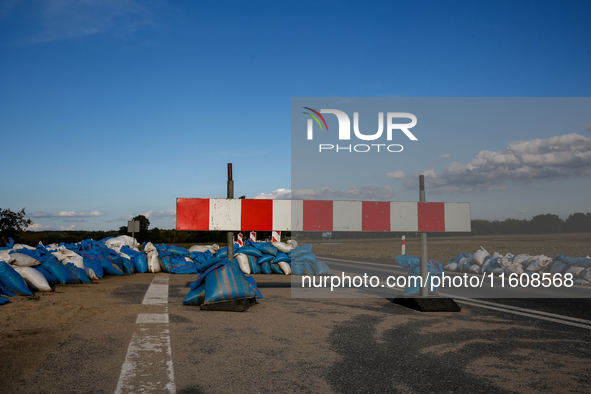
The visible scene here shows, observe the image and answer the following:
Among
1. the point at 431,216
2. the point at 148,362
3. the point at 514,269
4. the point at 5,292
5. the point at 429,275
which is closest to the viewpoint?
the point at 148,362

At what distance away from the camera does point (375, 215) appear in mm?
6742

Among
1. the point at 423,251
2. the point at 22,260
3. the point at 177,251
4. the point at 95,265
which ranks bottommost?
the point at 95,265

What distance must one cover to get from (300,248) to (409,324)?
896 cm

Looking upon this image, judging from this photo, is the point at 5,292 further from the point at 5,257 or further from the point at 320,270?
the point at 320,270

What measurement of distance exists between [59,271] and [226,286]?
564cm

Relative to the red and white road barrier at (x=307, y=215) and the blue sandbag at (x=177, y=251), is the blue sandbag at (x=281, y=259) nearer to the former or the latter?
the blue sandbag at (x=177, y=251)

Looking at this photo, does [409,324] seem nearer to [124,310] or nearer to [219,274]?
[219,274]

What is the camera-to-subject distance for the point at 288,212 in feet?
21.8

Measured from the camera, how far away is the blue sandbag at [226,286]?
6.26m

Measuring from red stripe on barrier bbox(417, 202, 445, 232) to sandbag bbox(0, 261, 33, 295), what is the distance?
7089mm

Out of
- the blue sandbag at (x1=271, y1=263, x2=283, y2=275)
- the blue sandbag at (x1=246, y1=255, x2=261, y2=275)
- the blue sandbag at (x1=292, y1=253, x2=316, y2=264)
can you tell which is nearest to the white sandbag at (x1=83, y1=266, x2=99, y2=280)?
the blue sandbag at (x1=246, y1=255, x2=261, y2=275)

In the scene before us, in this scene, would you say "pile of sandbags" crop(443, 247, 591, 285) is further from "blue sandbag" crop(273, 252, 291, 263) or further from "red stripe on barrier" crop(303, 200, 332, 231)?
"red stripe on barrier" crop(303, 200, 332, 231)

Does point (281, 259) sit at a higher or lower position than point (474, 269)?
higher

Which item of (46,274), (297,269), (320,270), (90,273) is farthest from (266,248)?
(46,274)
